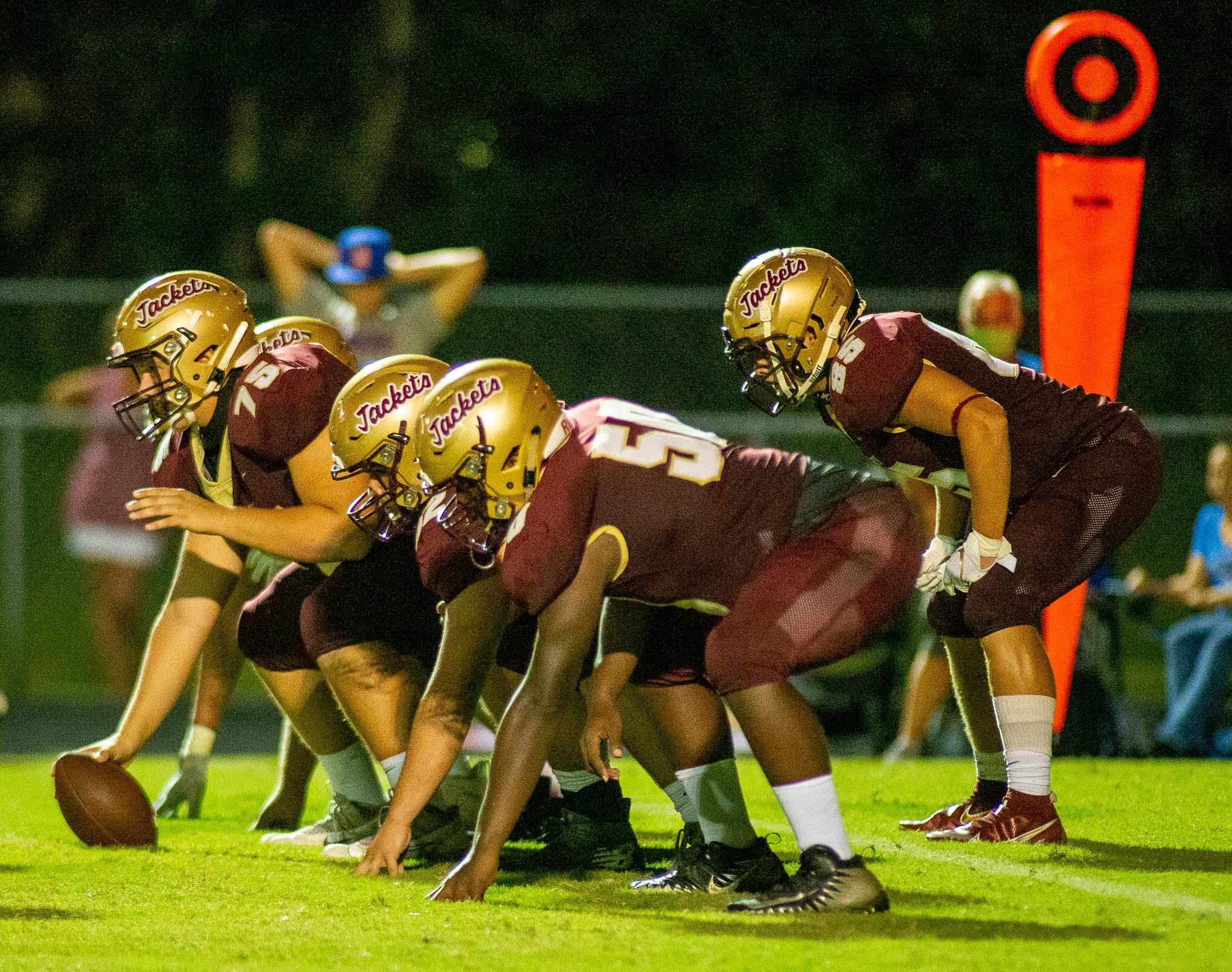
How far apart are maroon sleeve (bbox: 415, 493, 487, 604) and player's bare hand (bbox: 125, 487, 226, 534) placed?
2.07ft

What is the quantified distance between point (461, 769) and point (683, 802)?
968 mm

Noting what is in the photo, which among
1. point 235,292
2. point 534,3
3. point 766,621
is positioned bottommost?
point 766,621

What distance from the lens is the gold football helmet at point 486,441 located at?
4.16 metres

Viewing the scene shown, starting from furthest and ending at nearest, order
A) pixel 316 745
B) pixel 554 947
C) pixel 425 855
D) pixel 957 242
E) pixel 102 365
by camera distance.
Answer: pixel 957 242 < pixel 102 365 < pixel 316 745 < pixel 425 855 < pixel 554 947

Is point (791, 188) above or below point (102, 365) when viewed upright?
above

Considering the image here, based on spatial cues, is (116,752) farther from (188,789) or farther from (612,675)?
(612,675)

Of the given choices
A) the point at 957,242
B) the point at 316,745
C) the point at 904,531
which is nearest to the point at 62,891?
the point at 316,745

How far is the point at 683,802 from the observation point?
4742 mm

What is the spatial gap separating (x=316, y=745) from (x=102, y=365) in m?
6.66

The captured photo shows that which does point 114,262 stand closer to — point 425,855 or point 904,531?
point 425,855

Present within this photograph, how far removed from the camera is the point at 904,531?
4301mm

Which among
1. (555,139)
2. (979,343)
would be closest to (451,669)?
(979,343)

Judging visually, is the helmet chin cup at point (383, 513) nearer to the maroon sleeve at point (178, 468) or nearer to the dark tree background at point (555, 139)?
the maroon sleeve at point (178, 468)

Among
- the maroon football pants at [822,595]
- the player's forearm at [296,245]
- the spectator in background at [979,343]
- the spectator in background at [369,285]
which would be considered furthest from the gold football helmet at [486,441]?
the player's forearm at [296,245]
